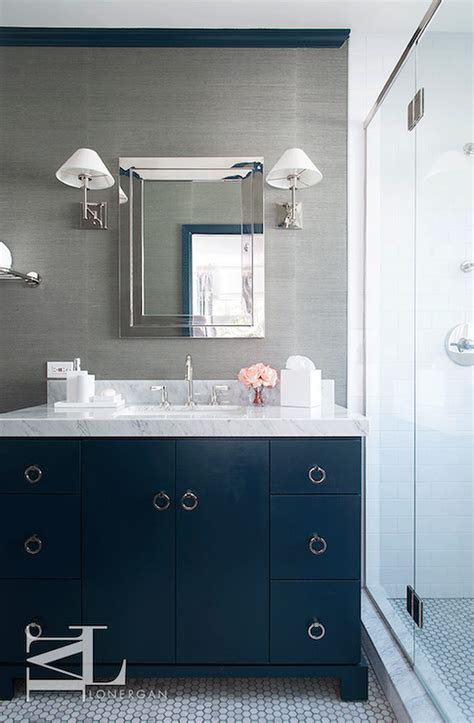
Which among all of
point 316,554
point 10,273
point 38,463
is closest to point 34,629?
point 38,463

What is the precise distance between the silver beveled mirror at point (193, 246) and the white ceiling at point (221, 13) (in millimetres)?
587

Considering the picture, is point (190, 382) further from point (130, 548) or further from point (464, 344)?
point (464, 344)

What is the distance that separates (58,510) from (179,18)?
2078mm

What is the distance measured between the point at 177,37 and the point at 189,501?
1996 mm

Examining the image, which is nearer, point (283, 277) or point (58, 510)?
point (58, 510)

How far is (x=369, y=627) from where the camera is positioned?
190 cm

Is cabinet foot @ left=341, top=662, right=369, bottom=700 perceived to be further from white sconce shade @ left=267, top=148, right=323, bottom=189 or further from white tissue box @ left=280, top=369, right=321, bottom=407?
white sconce shade @ left=267, top=148, right=323, bottom=189

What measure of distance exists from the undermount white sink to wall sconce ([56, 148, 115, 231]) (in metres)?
0.83

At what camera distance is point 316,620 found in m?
1.61

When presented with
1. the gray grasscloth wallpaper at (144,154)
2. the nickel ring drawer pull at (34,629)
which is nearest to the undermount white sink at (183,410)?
the gray grasscloth wallpaper at (144,154)

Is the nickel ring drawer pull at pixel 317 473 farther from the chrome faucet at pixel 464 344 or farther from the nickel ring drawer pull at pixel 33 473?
the nickel ring drawer pull at pixel 33 473

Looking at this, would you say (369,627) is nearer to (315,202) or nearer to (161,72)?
(315,202)

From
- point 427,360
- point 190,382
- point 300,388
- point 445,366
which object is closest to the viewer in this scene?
point 445,366

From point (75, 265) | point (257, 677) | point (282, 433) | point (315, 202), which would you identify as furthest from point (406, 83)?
point (257, 677)
